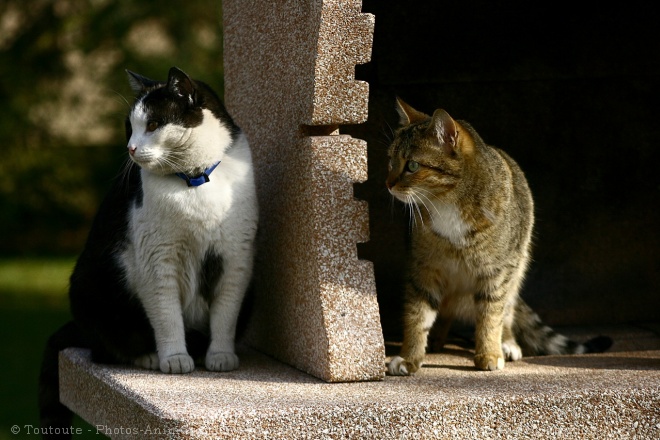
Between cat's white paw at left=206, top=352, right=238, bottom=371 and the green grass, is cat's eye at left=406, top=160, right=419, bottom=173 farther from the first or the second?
the green grass

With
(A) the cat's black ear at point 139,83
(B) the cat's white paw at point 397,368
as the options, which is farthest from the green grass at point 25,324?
(B) the cat's white paw at point 397,368

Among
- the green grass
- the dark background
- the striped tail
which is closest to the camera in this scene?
the striped tail

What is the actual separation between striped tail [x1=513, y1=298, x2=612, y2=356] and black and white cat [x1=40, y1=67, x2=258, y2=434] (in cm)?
134

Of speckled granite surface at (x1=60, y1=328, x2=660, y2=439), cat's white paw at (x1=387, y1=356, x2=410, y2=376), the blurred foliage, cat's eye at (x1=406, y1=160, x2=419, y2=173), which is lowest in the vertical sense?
speckled granite surface at (x1=60, y1=328, x2=660, y2=439)

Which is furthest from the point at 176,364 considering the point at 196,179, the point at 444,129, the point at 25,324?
the point at 25,324

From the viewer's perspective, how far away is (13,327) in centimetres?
882

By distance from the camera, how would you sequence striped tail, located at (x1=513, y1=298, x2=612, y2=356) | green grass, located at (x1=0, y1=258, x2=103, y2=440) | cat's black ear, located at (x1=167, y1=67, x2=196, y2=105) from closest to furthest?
cat's black ear, located at (x1=167, y1=67, x2=196, y2=105) → striped tail, located at (x1=513, y1=298, x2=612, y2=356) → green grass, located at (x1=0, y1=258, x2=103, y2=440)

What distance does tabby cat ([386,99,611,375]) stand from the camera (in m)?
3.45

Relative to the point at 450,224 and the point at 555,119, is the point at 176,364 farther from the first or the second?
the point at 555,119

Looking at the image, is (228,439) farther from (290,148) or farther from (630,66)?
(630,66)

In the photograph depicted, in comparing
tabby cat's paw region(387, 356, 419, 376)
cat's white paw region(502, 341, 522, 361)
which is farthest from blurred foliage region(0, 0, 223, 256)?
tabby cat's paw region(387, 356, 419, 376)

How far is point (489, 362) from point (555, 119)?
1.71m

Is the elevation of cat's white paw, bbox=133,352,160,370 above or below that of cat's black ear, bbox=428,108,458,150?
below

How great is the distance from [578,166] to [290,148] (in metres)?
1.92
